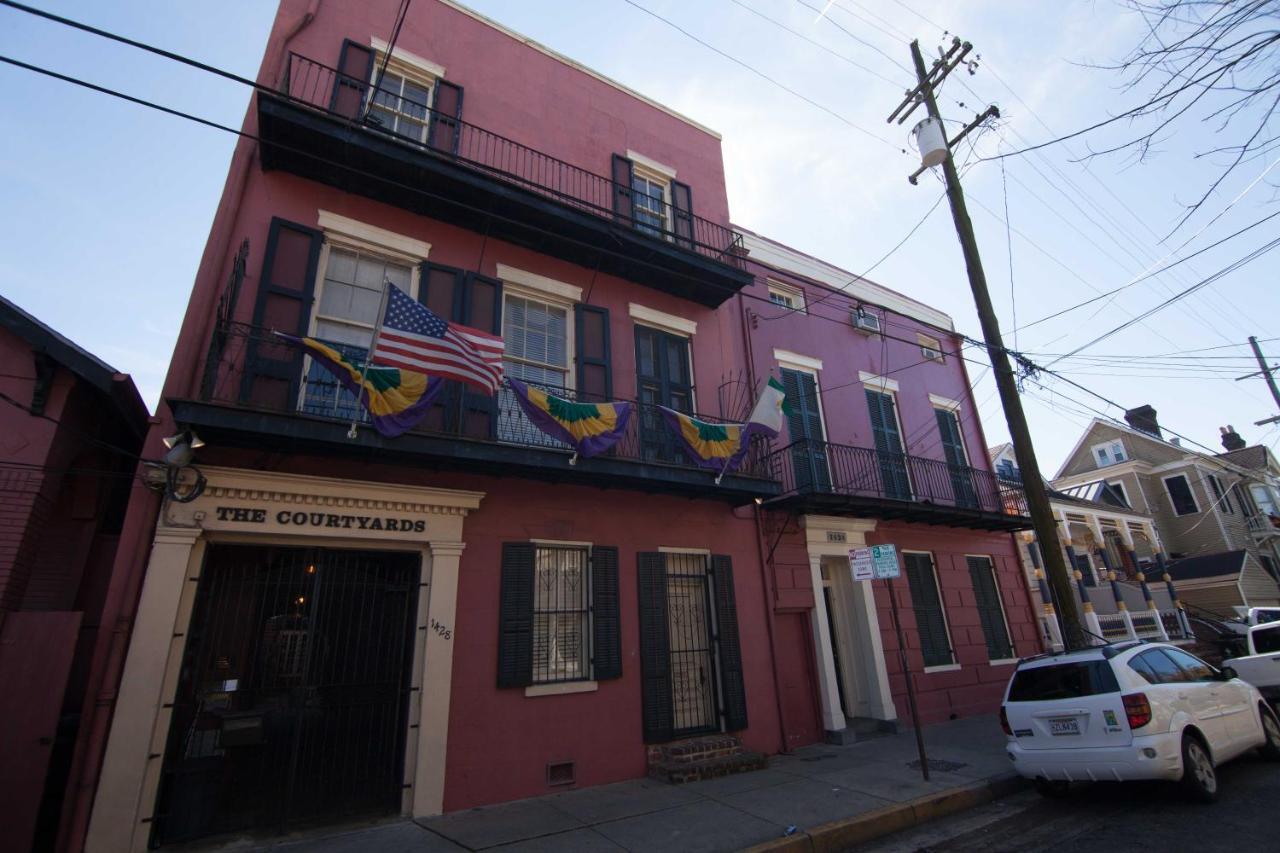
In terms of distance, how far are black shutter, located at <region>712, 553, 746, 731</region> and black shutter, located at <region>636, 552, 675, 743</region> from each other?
96 cm

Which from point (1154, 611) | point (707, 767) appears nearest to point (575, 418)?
point (707, 767)

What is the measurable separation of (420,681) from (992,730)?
9.62m

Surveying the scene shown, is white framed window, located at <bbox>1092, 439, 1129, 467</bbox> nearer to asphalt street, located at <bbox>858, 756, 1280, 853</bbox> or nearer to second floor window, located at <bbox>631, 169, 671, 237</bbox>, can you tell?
asphalt street, located at <bbox>858, 756, 1280, 853</bbox>

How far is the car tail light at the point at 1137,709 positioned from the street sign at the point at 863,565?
283 centimetres

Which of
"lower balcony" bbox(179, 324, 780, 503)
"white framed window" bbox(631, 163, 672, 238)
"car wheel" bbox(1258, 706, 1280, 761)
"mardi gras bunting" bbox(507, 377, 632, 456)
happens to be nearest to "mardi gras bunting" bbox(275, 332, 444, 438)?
"lower balcony" bbox(179, 324, 780, 503)

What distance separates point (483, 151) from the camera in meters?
9.66

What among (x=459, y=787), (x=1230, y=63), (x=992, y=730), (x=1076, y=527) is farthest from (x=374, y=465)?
(x=1076, y=527)

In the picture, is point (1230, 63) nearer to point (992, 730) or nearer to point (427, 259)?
point (427, 259)

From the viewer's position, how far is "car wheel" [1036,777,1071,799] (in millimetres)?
7000

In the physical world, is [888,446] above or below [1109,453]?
below

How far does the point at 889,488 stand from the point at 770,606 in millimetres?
4609

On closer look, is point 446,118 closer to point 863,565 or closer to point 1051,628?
point 863,565

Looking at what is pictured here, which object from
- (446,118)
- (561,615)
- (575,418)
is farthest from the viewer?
(446,118)

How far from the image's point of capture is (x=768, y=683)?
31.8 ft
